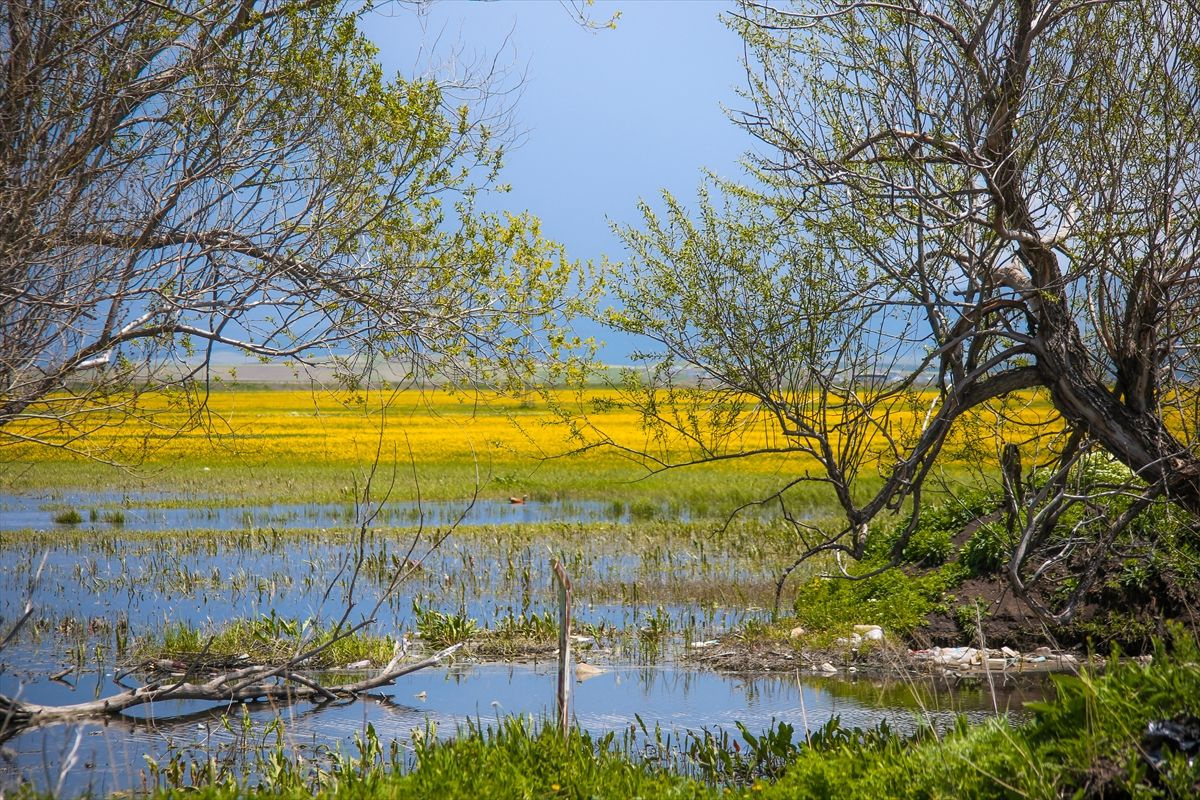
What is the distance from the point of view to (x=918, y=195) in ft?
21.8

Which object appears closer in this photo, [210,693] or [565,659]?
[565,659]

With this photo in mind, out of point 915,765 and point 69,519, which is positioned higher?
point 915,765

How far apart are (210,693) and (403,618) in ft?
15.6

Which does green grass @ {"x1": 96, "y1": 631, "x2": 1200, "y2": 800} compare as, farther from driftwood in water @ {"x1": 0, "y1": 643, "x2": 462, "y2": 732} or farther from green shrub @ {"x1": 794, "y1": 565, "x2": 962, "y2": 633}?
green shrub @ {"x1": 794, "y1": 565, "x2": 962, "y2": 633}

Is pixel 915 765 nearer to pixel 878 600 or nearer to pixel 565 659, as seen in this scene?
pixel 565 659

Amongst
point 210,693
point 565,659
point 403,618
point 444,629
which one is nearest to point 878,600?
point 444,629

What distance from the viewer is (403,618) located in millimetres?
13352

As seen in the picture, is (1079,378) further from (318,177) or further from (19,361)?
(19,361)

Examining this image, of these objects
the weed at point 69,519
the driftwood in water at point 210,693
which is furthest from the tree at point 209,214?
the weed at point 69,519

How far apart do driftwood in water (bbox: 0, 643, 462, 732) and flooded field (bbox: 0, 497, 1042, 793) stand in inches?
6.4

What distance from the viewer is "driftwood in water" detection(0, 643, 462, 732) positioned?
315 inches

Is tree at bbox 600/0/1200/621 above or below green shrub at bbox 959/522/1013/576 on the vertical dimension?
above

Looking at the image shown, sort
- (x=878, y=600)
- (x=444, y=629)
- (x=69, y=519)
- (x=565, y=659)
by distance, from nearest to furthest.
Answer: (x=565, y=659)
(x=444, y=629)
(x=878, y=600)
(x=69, y=519)

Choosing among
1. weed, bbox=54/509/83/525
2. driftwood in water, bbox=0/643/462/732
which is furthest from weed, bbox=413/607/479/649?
weed, bbox=54/509/83/525
